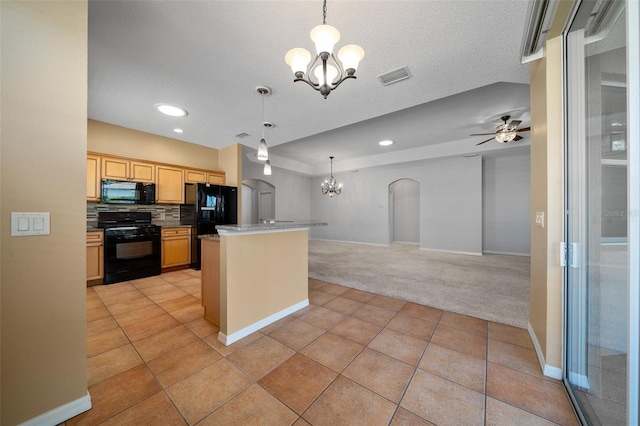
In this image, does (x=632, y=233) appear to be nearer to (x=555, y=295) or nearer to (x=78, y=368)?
(x=555, y=295)

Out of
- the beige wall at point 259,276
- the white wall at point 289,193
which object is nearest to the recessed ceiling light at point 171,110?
the beige wall at point 259,276

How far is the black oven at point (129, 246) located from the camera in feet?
11.6

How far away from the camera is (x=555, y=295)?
156 cm

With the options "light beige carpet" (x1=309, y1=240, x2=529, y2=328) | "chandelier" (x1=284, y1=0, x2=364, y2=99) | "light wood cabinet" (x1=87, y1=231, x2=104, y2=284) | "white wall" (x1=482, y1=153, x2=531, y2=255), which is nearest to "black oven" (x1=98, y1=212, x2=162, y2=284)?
"light wood cabinet" (x1=87, y1=231, x2=104, y2=284)

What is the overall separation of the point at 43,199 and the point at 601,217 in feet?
9.74

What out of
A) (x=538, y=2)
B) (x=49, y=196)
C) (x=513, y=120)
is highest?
(x=513, y=120)

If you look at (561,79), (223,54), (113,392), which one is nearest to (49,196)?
(113,392)

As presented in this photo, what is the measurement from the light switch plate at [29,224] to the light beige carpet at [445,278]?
3190mm

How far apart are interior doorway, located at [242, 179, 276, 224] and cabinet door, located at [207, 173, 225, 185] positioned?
12.5 feet

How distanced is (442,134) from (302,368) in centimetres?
550

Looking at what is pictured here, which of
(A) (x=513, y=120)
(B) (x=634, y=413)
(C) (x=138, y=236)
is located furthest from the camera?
(A) (x=513, y=120)

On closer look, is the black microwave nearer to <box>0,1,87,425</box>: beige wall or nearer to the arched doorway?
<box>0,1,87,425</box>: beige wall

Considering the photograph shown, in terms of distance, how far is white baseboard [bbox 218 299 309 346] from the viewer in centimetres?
196

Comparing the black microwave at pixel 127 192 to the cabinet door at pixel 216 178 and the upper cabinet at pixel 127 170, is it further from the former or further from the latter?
the cabinet door at pixel 216 178
